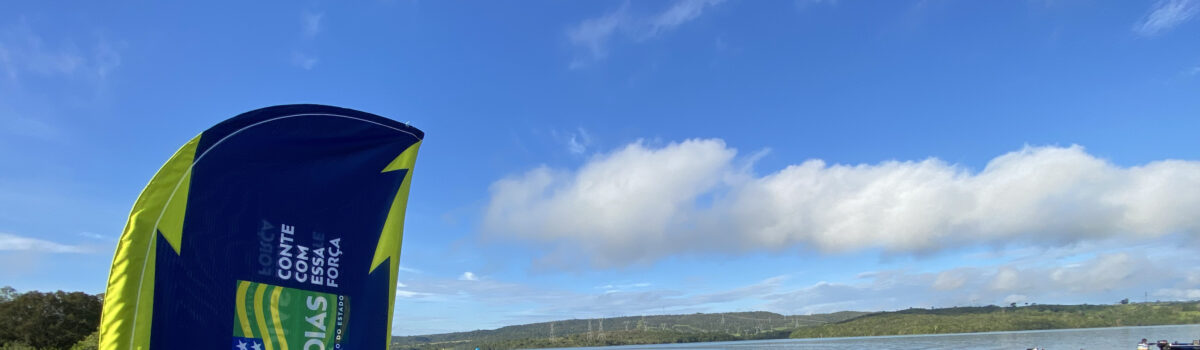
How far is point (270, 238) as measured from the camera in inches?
121

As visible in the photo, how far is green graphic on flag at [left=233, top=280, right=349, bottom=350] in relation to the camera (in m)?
3.00

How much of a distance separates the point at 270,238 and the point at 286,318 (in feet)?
1.25

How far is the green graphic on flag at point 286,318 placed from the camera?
3.00m

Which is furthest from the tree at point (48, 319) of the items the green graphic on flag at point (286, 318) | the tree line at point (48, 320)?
the green graphic on flag at point (286, 318)

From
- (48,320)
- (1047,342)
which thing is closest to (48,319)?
(48,320)

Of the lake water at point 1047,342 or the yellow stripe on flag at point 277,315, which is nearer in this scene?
the yellow stripe on flag at point 277,315

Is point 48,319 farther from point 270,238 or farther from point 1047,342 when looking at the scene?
point 1047,342

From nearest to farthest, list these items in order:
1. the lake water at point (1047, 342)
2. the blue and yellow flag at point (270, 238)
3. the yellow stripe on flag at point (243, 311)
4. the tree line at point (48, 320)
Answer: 1. the blue and yellow flag at point (270, 238)
2. the yellow stripe on flag at point (243, 311)
3. the tree line at point (48, 320)
4. the lake water at point (1047, 342)

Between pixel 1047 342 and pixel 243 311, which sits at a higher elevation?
pixel 243 311

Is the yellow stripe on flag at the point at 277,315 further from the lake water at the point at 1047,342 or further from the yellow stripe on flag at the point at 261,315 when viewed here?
the lake water at the point at 1047,342

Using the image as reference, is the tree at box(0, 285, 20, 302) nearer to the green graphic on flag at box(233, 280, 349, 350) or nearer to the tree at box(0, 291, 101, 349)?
the tree at box(0, 291, 101, 349)

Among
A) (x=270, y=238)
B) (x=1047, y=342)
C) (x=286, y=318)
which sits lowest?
(x=1047, y=342)

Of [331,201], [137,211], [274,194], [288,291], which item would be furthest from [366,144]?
[137,211]

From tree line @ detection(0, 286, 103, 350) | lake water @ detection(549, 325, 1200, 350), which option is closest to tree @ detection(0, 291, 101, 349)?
tree line @ detection(0, 286, 103, 350)
